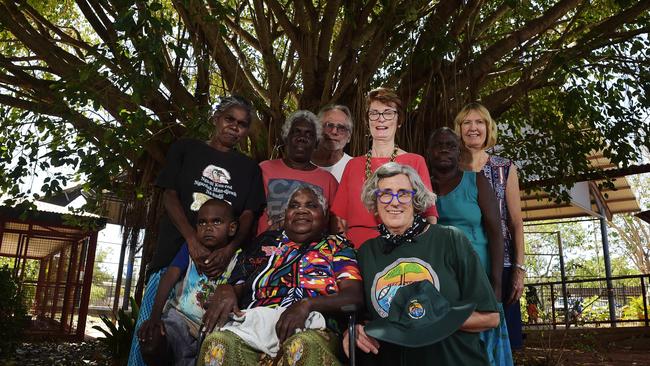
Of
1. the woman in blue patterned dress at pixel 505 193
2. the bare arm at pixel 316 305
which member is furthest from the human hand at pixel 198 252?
the woman in blue patterned dress at pixel 505 193

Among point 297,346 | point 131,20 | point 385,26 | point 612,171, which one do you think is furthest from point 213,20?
point 612,171

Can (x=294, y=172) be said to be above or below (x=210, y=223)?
above

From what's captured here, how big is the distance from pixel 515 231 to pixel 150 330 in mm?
1913

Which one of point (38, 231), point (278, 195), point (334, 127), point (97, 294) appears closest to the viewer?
point (278, 195)

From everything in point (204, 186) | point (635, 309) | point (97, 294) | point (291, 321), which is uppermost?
point (204, 186)

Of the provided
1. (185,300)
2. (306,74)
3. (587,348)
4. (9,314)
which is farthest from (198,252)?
(9,314)

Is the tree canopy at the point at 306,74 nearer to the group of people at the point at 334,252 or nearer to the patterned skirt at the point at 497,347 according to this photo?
the group of people at the point at 334,252

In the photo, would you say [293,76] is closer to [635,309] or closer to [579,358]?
[579,358]

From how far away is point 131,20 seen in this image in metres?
3.35

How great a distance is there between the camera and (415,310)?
6.37ft

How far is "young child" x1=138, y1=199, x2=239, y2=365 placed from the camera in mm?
2457

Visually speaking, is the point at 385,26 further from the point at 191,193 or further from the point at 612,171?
the point at 612,171

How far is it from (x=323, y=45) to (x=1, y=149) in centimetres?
340

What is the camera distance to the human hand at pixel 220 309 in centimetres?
220
